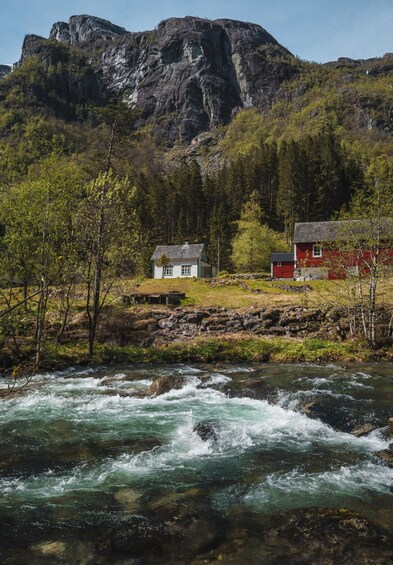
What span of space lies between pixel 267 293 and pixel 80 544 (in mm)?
40319

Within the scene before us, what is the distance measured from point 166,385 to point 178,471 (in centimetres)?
849

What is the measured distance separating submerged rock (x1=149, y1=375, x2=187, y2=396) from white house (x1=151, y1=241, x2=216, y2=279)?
174 feet

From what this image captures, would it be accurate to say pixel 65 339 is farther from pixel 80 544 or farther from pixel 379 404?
pixel 80 544

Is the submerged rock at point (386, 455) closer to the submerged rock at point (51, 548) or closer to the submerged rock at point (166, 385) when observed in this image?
the submerged rock at point (51, 548)

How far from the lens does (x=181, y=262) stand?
241ft

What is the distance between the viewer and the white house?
72.7 m

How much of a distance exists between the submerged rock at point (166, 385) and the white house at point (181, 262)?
5306 centimetres

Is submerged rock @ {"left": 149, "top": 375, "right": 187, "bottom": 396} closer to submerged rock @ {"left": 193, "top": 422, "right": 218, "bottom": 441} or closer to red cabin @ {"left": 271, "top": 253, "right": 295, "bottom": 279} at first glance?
submerged rock @ {"left": 193, "top": 422, "right": 218, "bottom": 441}

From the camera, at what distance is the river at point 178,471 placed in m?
7.07

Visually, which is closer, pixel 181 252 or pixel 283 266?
pixel 283 266

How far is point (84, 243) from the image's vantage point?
25.1m

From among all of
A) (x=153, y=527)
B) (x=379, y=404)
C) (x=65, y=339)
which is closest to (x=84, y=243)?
(x=65, y=339)

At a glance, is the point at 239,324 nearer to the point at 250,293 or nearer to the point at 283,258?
the point at 250,293

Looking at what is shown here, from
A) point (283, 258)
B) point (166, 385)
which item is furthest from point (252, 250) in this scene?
point (166, 385)
